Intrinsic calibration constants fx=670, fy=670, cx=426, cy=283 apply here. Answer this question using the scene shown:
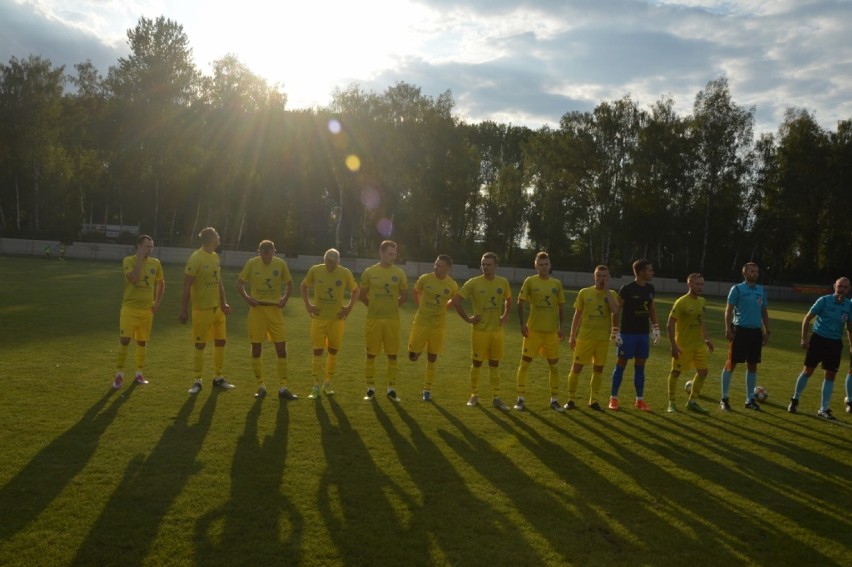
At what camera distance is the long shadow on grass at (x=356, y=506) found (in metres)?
4.79

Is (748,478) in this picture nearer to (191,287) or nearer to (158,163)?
(191,287)

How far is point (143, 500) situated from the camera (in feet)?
18.3

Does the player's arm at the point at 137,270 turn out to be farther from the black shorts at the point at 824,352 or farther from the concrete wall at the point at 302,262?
the concrete wall at the point at 302,262

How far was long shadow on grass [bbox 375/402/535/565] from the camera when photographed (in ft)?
15.9

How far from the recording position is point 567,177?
56.8 meters

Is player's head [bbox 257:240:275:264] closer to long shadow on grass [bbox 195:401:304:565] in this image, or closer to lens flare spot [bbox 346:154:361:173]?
long shadow on grass [bbox 195:401:304:565]

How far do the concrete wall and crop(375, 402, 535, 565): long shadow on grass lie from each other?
42162 millimetres

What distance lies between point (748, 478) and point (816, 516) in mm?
1004

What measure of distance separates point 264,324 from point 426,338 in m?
2.40

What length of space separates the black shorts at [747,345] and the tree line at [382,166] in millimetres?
45430

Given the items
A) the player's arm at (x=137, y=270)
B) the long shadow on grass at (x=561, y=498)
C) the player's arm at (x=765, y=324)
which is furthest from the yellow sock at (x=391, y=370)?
the player's arm at (x=765, y=324)

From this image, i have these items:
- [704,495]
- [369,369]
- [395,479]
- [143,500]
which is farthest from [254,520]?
[369,369]

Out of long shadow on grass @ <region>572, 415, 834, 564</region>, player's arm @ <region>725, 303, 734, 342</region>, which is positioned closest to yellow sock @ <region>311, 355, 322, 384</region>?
long shadow on grass @ <region>572, 415, 834, 564</region>

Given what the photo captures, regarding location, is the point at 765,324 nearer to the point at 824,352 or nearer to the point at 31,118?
the point at 824,352
